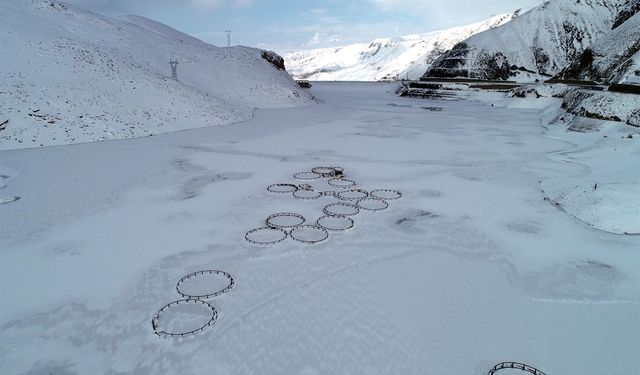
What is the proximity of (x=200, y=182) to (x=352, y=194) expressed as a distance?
6.21m

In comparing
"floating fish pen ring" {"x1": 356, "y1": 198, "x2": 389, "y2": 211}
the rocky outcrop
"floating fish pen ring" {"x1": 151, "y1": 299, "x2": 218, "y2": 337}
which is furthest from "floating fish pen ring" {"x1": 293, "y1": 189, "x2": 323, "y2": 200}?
the rocky outcrop

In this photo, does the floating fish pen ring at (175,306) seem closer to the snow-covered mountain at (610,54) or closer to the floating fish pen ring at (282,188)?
the floating fish pen ring at (282,188)

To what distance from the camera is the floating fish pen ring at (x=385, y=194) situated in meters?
14.1

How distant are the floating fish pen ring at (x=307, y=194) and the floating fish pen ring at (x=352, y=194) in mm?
794

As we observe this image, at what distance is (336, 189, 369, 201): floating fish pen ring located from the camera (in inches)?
551

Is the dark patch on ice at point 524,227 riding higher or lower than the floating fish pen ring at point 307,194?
lower

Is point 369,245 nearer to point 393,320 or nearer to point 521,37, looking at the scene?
point 393,320

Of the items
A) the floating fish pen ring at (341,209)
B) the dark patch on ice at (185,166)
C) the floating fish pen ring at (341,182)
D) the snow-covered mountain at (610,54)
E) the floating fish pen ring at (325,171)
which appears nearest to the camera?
the floating fish pen ring at (341,209)

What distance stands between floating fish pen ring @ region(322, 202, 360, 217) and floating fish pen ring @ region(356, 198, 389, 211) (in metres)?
0.26

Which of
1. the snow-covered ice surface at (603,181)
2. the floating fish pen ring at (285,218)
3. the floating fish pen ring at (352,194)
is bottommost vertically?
the floating fish pen ring at (285,218)

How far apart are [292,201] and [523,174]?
10599mm

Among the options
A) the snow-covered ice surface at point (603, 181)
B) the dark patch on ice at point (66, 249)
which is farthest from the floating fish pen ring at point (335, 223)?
the snow-covered ice surface at point (603, 181)

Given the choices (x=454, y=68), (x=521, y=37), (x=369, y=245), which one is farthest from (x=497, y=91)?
(x=369, y=245)

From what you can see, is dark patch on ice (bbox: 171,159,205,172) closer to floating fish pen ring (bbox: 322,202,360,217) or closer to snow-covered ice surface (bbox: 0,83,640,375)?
snow-covered ice surface (bbox: 0,83,640,375)
